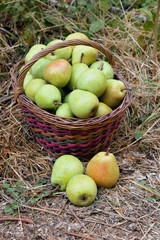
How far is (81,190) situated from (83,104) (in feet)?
1.87

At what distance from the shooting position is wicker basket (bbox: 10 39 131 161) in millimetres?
2012

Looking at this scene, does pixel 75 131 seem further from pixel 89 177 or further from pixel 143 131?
pixel 143 131

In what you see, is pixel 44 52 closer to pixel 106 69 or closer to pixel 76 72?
pixel 76 72

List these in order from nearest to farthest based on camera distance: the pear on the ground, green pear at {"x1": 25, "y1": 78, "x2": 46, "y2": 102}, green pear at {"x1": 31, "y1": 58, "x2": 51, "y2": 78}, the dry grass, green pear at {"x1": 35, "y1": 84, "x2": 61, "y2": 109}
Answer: the dry grass, the pear on the ground, green pear at {"x1": 35, "y1": 84, "x2": 61, "y2": 109}, green pear at {"x1": 25, "y1": 78, "x2": 46, "y2": 102}, green pear at {"x1": 31, "y1": 58, "x2": 51, "y2": 78}

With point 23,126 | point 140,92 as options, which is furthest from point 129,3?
point 23,126

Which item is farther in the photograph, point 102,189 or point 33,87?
point 33,87

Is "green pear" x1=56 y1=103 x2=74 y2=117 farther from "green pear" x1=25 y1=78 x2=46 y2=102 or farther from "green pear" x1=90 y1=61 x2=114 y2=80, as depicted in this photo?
"green pear" x1=90 y1=61 x2=114 y2=80

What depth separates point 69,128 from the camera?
199 cm

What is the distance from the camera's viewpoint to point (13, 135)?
2.54 meters

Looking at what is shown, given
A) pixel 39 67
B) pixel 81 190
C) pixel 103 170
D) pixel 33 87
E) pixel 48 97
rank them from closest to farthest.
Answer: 1. pixel 81 190
2. pixel 103 170
3. pixel 48 97
4. pixel 33 87
5. pixel 39 67

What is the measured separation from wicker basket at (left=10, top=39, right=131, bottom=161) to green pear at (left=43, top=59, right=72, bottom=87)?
0.11 m

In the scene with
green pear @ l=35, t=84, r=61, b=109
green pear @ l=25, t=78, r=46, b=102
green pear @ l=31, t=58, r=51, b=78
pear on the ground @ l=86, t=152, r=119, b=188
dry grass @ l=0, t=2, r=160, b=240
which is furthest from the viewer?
green pear @ l=31, t=58, r=51, b=78

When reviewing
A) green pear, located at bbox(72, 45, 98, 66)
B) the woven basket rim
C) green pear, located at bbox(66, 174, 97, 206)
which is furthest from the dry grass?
green pear, located at bbox(72, 45, 98, 66)

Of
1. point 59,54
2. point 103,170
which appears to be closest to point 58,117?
point 103,170
